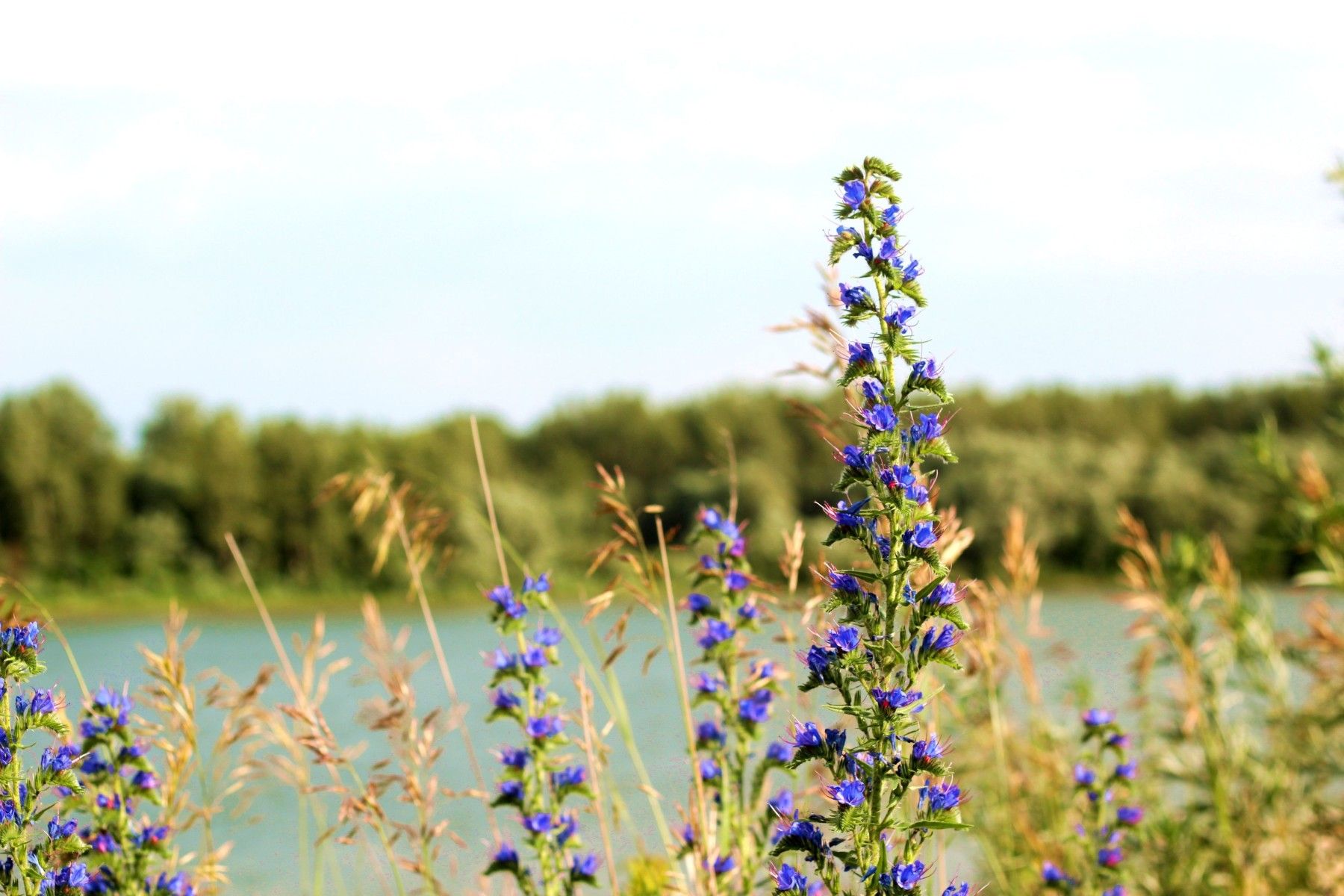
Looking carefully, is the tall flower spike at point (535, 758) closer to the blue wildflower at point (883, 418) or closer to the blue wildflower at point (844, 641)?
the blue wildflower at point (844, 641)

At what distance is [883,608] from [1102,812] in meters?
2.17

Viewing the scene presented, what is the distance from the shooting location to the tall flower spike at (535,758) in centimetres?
324

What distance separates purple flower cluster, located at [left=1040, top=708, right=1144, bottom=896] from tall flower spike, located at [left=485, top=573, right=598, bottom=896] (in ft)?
5.53

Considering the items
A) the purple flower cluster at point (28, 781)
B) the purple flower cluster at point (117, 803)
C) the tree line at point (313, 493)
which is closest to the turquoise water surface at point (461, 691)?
the purple flower cluster at point (117, 803)

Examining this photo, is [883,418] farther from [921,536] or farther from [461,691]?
[461,691]

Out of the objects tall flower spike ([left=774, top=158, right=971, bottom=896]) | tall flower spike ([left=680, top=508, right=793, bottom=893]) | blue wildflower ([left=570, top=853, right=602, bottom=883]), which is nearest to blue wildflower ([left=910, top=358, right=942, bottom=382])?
tall flower spike ([left=774, top=158, right=971, bottom=896])

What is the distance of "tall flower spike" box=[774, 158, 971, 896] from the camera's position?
2.23 m

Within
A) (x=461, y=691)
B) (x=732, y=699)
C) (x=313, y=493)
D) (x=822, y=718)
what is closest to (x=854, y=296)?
(x=732, y=699)

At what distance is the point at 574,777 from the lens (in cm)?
339

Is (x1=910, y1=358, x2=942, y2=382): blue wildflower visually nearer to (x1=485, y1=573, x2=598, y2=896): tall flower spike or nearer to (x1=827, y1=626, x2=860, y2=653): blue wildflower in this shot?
(x1=827, y1=626, x2=860, y2=653): blue wildflower

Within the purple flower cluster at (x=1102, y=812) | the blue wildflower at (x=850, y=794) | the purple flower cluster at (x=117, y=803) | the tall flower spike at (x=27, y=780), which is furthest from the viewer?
the purple flower cluster at (x=1102, y=812)

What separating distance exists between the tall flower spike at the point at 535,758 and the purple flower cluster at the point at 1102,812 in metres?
1.69

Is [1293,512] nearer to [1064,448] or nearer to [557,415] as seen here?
[1064,448]

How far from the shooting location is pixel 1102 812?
396cm
